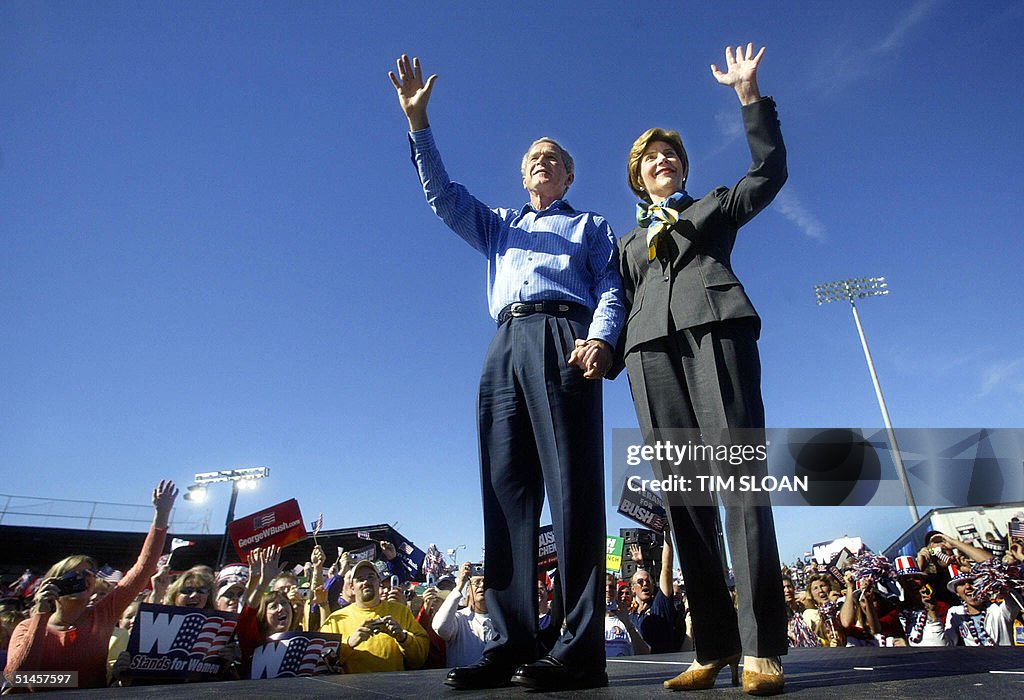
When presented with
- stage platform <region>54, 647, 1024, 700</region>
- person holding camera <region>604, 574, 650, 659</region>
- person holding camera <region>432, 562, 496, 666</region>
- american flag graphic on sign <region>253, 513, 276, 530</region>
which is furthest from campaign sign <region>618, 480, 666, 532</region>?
american flag graphic on sign <region>253, 513, 276, 530</region>

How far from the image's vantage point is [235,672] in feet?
12.7

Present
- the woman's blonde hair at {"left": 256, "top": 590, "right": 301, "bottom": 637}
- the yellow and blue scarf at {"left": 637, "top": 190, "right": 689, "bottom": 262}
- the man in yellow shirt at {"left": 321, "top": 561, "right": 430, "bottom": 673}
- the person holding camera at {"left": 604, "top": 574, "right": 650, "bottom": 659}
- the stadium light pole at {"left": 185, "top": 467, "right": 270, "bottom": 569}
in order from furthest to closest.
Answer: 1. the stadium light pole at {"left": 185, "top": 467, "right": 270, "bottom": 569}
2. the person holding camera at {"left": 604, "top": 574, "right": 650, "bottom": 659}
3. the woman's blonde hair at {"left": 256, "top": 590, "right": 301, "bottom": 637}
4. the man in yellow shirt at {"left": 321, "top": 561, "right": 430, "bottom": 673}
5. the yellow and blue scarf at {"left": 637, "top": 190, "right": 689, "bottom": 262}

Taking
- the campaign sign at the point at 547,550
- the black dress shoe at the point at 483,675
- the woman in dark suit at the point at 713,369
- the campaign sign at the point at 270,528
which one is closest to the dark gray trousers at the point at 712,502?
the woman in dark suit at the point at 713,369

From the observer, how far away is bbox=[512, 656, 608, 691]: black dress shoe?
1.56 meters

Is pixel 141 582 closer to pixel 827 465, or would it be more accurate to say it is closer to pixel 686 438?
pixel 686 438

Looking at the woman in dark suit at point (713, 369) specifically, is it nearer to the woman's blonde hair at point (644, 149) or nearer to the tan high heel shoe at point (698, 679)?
the tan high heel shoe at point (698, 679)

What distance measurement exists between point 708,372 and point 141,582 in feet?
12.3

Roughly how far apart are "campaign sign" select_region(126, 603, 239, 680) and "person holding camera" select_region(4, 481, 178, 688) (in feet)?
0.52

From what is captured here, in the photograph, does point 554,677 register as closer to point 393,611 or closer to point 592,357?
point 592,357

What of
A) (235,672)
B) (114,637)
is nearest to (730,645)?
(235,672)

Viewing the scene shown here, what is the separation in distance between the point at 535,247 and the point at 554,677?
1.42m

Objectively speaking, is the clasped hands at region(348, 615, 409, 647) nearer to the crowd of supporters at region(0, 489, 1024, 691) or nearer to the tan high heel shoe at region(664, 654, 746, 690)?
the crowd of supporters at region(0, 489, 1024, 691)

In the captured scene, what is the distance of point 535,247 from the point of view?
7.39 feet

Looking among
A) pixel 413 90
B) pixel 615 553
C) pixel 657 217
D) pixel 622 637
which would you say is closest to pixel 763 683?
pixel 657 217
